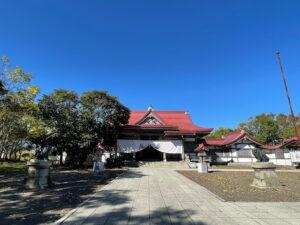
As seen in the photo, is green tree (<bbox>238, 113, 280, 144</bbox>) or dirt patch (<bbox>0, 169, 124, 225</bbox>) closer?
dirt patch (<bbox>0, 169, 124, 225</bbox>)

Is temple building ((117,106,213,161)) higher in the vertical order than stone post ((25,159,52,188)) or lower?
higher

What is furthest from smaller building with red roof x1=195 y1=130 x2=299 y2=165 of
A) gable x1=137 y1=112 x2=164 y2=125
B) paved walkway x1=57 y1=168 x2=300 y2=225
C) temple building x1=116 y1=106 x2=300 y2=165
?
paved walkway x1=57 y1=168 x2=300 y2=225

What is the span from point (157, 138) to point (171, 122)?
4459 mm

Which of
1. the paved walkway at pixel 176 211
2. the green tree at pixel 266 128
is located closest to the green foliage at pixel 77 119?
the paved walkway at pixel 176 211

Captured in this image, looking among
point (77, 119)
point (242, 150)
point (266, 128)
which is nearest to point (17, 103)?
point (77, 119)

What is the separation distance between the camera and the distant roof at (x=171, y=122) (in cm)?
1922

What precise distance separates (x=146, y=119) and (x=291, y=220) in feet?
57.3

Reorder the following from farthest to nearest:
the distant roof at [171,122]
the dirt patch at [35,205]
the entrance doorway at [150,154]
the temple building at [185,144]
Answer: the entrance doorway at [150,154] < the distant roof at [171,122] < the temple building at [185,144] < the dirt patch at [35,205]

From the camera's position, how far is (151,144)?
1817cm

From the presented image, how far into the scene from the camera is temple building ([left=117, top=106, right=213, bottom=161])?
1794 cm

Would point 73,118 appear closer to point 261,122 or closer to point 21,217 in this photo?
point 21,217

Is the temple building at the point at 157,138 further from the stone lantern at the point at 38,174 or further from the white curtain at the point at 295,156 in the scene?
the stone lantern at the point at 38,174

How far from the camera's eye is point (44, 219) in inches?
141

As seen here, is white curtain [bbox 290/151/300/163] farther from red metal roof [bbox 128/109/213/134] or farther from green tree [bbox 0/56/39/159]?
green tree [bbox 0/56/39/159]
